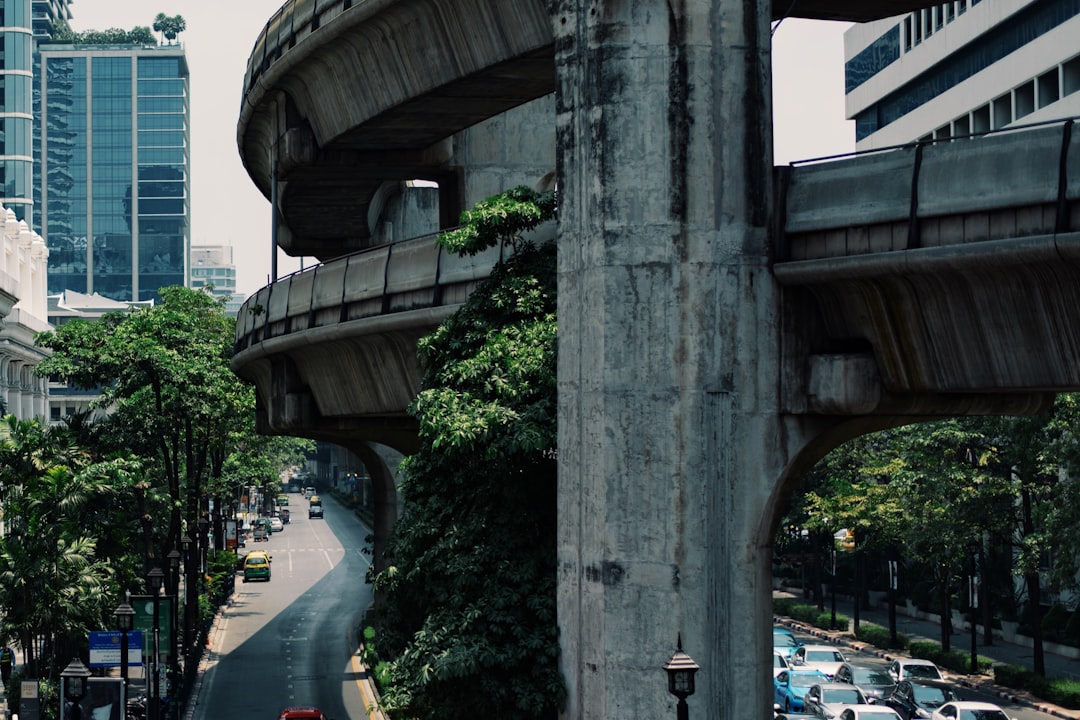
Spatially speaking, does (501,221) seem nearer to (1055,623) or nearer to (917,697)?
(917,697)

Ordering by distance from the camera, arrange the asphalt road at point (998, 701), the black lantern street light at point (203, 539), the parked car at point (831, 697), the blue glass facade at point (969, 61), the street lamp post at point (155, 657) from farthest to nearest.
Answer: the blue glass facade at point (969, 61) < the black lantern street light at point (203, 539) < the asphalt road at point (998, 701) < the parked car at point (831, 697) < the street lamp post at point (155, 657)

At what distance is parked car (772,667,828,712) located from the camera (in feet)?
138

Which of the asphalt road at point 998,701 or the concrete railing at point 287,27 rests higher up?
the concrete railing at point 287,27

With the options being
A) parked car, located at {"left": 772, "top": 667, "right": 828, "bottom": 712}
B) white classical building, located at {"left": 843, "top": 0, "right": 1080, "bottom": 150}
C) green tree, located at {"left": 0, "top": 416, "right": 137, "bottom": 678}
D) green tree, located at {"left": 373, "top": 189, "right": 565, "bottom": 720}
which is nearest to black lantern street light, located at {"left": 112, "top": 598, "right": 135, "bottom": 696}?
green tree, located at {"left": 0, "top": 416, "right": 137, "bottom": 678}

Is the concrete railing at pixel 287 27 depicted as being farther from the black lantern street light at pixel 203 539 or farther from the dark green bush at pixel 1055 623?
the dark green bush at pixel 1055 623

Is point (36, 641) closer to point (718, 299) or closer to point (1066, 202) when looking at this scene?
point (718, 299)

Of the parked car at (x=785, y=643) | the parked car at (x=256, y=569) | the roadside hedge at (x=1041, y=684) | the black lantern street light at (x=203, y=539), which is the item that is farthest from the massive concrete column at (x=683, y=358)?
the parked car at (x=256, y=569)

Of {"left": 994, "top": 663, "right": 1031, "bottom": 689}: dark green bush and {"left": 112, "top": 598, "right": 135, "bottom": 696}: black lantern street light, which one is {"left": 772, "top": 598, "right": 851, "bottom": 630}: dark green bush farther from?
{"left": 112, "top": 598, "right": 135, "bottom": 696}: black lantern street light

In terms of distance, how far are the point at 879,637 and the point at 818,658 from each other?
1484 cm

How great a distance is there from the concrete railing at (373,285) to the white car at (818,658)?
64.1ft

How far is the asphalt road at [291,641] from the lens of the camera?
48.1m

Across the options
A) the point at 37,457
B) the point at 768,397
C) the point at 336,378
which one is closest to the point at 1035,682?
the point at 336,378

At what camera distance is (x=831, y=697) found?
40156 mm

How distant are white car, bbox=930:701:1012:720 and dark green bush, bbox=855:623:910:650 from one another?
2381 centimetres
